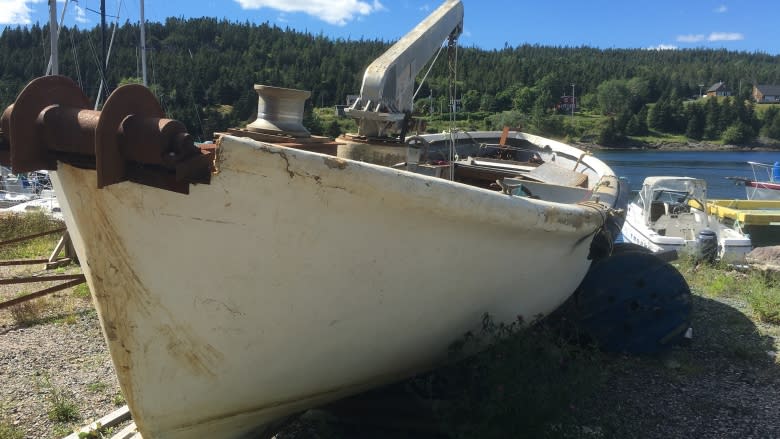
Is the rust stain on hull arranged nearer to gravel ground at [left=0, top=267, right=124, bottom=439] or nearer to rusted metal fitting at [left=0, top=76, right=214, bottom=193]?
rusted metal fitting at [left=0, top=76, right=214, bottom=193]

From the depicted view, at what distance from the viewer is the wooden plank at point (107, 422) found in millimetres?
4047

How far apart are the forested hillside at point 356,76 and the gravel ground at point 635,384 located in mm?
46169

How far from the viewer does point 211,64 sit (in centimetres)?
8662

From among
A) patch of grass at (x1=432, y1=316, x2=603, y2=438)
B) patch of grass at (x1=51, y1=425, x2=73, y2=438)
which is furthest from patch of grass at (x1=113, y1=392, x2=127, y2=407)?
patch of grass at (x1=432, y1=316, x2=603, y2=438)

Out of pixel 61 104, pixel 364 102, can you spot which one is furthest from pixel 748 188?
pixel 61 104

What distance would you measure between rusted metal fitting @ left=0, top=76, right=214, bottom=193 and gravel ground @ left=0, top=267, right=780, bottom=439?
94.6 inches

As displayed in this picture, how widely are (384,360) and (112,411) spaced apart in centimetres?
226

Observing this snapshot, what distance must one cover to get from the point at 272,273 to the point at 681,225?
13.2 m

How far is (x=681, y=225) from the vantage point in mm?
13977

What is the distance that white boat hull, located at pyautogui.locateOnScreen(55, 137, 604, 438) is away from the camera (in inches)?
107

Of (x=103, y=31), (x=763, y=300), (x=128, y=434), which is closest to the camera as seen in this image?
(x=128, y=434)

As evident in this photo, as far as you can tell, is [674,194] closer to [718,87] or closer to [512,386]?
[512,386]

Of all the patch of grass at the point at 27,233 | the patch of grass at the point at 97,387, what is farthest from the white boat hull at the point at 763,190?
the patch of grass at the point at 97,387

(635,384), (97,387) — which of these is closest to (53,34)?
(97,387)
